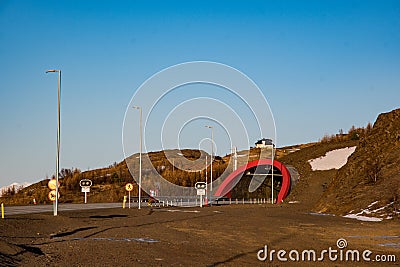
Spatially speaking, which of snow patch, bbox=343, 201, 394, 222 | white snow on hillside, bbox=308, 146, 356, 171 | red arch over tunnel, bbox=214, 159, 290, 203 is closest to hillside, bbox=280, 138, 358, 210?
white snow on hillside, bbox=308, 146, 356, 171

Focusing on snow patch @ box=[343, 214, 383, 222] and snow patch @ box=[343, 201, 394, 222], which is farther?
snow patch @ box=[343, 201, 394, 222]

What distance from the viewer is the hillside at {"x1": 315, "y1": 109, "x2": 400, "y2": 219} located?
45594 millimetres

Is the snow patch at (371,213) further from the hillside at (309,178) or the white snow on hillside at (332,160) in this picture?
the white snow on hillside at (332,160)

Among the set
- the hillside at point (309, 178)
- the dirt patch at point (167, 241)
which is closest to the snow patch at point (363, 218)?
the dirt patch at point (167, 241)

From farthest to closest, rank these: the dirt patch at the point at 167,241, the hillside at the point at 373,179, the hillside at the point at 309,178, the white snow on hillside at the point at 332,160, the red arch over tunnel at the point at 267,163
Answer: the white snow on hillside at the point at 332,160
the red arch over tunnel at the point at 267,163
the hillside at the point at 309,178
the hillside at the point at 373,179
the dirt patch at the point at 167,241

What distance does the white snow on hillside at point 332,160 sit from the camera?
83.5 meters

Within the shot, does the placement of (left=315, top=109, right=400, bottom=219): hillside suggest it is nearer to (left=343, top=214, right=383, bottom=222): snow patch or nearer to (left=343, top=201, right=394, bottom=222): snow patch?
(left=343, top=201, right=394, bottom=222): snow patch

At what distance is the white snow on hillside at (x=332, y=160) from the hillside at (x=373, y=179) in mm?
18169

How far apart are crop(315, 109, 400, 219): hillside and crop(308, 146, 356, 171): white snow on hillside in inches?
715

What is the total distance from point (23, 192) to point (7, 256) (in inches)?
3590

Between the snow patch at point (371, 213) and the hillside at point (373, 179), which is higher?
the hillside at point (373, 179)

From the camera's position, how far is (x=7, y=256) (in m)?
17.8

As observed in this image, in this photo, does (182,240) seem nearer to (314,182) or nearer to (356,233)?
(356,233)

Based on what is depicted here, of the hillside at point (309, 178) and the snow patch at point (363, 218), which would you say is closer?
the snow patch at point (363, 218)
